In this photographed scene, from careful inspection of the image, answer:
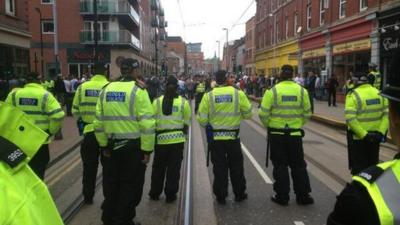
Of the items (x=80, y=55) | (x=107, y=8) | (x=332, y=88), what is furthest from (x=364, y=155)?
(x=80, y=55)

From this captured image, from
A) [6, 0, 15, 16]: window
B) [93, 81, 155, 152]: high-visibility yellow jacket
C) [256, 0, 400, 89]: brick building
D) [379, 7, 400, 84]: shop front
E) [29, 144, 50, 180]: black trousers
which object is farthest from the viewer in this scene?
[256, 0, 400, 89]: brick building

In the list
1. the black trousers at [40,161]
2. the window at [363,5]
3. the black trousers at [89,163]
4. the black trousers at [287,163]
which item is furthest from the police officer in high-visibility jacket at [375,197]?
the window at [363,5]

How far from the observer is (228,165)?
750 cm

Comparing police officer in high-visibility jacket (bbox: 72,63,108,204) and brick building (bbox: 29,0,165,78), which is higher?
brick building (bbox: 29,0,165,78)

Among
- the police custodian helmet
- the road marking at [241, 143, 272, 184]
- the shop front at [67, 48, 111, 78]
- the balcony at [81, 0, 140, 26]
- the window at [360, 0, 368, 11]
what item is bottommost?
the road marking at [241, 143, 272, 184]

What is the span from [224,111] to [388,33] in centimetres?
1720

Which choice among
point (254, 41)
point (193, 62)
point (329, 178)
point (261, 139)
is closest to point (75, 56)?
point (254, 41)

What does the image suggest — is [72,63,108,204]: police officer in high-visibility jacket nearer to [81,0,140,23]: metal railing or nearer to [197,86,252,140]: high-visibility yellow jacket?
[197,86,252,140]: high-visibility yellow jacket

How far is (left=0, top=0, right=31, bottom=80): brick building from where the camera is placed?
1970 centimetres

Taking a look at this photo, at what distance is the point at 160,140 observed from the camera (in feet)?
24.5

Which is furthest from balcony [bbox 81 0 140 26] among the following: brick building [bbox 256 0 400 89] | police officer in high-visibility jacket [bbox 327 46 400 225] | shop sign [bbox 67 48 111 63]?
police officer in high-visibility jacket [bbox 327 46 400 225]

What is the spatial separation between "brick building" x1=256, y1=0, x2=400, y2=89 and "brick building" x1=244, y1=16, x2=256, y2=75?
16177 millimetres

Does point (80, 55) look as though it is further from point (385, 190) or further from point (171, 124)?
point (385, 190)

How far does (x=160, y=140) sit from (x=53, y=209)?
570cm
